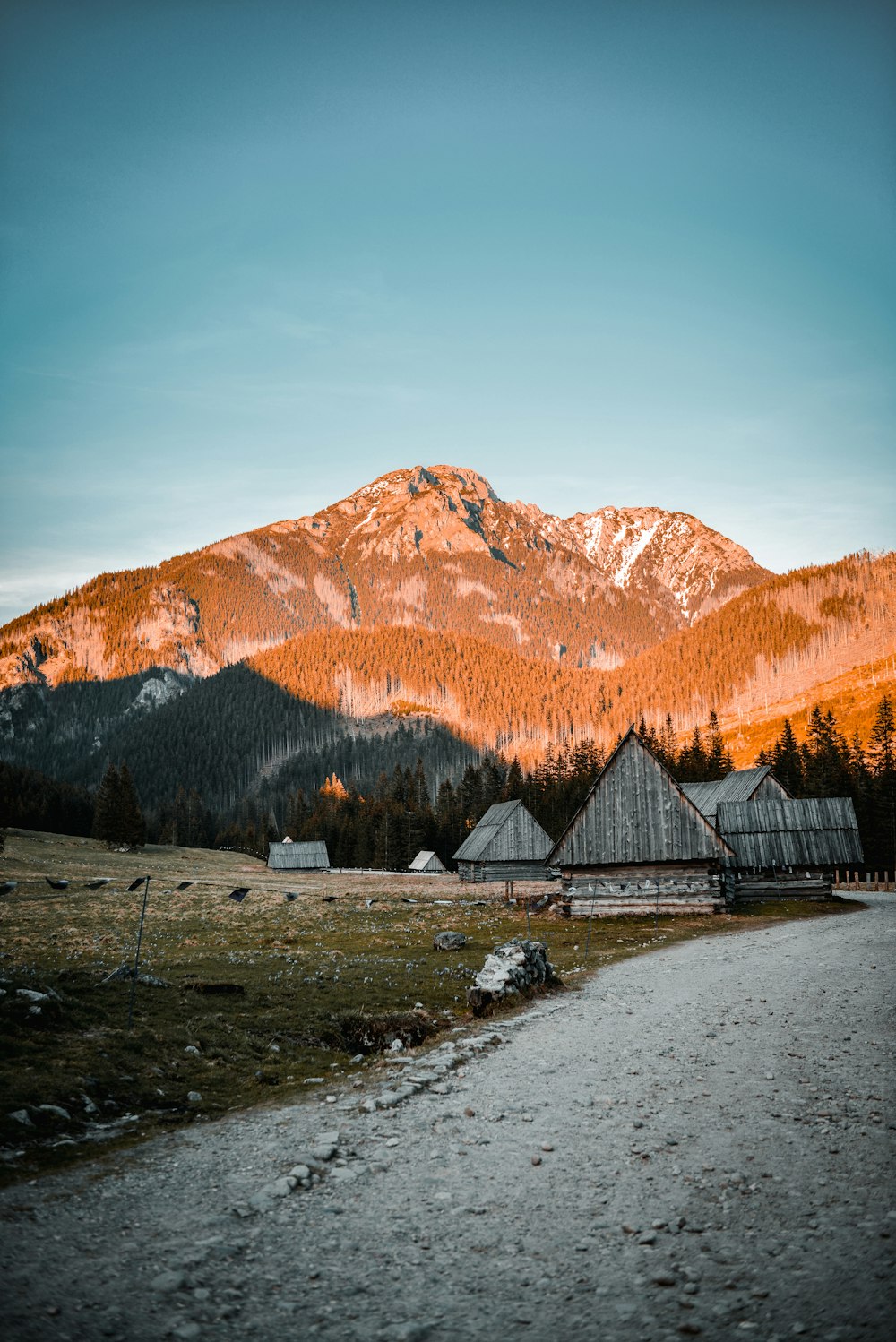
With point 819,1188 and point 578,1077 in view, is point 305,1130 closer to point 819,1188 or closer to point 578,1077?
point 578,1077

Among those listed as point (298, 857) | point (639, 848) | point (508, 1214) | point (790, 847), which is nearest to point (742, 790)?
point (790, 847)

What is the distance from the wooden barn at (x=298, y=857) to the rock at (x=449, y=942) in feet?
246

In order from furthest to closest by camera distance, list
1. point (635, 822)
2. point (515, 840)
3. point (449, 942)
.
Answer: point (515, 840)
point (635, 822)
point (449, 942)

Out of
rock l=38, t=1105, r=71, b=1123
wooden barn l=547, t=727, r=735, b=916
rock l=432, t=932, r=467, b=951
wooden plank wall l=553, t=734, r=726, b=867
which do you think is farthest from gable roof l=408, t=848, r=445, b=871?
rock l=38, t=1105, r=71, b=1123

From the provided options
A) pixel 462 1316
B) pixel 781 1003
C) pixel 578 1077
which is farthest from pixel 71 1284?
pixel 781 1003

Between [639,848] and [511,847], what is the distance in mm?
23439

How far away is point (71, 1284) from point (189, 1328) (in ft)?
4.16

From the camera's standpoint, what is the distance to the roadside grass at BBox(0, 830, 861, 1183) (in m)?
10.8

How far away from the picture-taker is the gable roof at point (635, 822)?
124 ft

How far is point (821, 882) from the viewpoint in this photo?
153 feet

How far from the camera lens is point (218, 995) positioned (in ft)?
56.9

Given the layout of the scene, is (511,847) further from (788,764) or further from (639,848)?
(788,764)

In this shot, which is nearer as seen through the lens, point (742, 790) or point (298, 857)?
point (742, 790)

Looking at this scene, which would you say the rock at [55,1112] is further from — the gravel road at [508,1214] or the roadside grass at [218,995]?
the gravel road at [508,1214]
